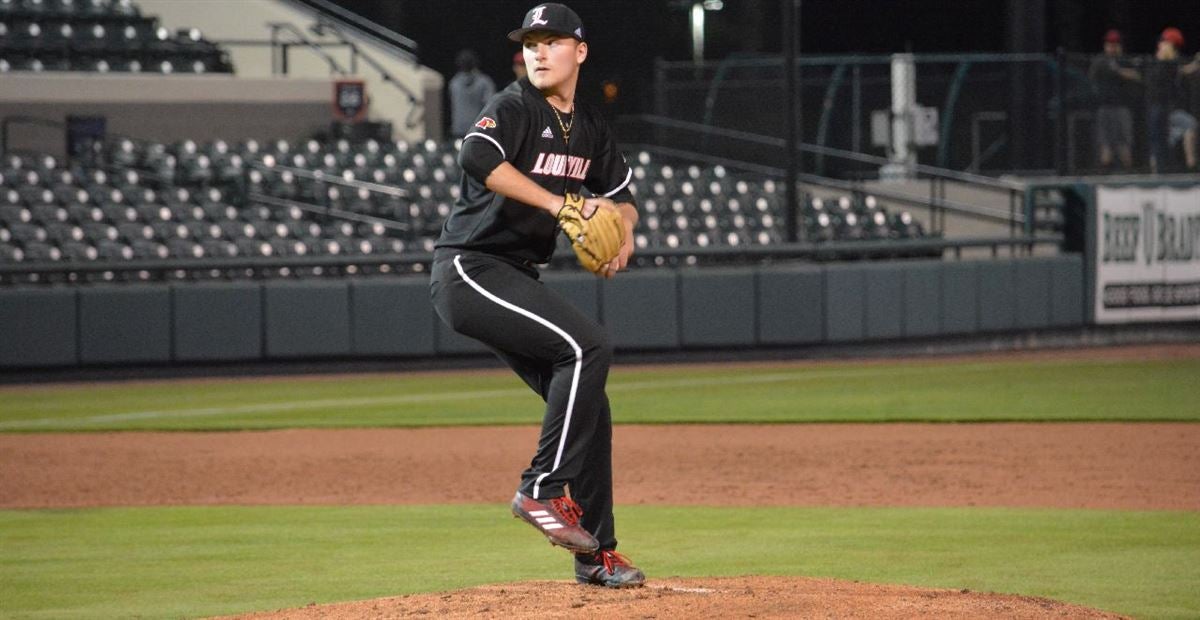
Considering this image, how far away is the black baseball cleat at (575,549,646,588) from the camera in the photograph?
5.23 meters

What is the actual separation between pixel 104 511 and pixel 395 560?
2.50 metres

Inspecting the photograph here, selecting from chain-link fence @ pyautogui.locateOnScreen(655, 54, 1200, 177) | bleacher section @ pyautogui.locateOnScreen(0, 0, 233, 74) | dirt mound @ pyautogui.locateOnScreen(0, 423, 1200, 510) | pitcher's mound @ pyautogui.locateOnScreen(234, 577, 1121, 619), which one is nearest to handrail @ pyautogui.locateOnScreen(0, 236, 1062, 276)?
chain-link fence @ pyautogui.locateOnScreen(655, 54, 1200, 177)

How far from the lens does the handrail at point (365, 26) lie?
24.0 metres

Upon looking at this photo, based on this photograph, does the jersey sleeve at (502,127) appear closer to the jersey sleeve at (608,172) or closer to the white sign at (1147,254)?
the jersey sleeve at (608,172)

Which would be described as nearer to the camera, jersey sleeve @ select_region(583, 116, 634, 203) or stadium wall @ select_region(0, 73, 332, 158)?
jersey sleeve @ select_region(583, 116, 634, 203)

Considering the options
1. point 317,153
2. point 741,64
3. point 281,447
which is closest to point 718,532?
point 281,447

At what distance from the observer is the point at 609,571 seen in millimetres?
5234

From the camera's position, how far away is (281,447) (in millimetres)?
11055

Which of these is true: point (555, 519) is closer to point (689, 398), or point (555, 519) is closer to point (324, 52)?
point (689, 398)

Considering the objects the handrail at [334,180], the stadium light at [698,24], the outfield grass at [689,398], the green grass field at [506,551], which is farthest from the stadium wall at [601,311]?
the stadium light at [698,24]

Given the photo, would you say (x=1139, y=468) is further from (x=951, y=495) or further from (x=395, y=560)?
(x=395, y=560)

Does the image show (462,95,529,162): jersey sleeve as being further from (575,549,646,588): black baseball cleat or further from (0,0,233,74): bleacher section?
(0,0,233,74): bleacher section

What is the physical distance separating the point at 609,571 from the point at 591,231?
1.13m

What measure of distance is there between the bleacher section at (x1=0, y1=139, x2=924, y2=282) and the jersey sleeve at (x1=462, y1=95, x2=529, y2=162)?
11745 mm
